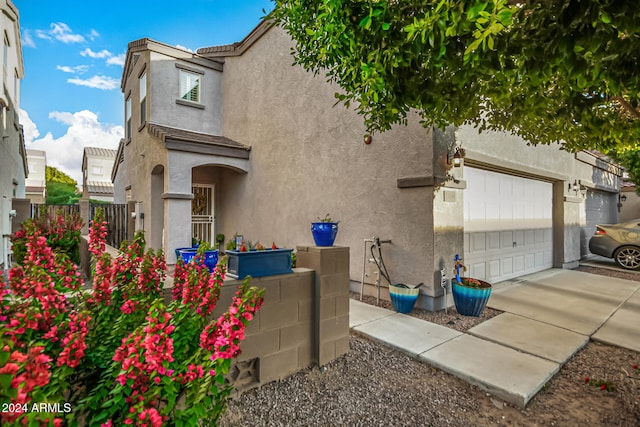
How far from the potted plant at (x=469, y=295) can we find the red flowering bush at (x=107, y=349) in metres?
4.00

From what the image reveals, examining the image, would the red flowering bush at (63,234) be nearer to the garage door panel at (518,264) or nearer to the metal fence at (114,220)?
the metal fence at (114,220)

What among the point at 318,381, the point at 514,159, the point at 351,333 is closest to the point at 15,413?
the point at 318,381

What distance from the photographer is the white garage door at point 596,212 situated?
10.2 metres

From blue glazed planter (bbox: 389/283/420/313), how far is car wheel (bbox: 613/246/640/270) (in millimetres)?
8019

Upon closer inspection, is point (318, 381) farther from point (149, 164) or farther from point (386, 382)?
point (149, 164)

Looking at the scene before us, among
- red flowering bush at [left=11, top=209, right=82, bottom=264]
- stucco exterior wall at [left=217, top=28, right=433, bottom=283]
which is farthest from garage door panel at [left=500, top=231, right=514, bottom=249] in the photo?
red flowering bush at [left=11, top=209, right=82, bottom=264]

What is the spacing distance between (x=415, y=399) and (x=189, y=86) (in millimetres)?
10375

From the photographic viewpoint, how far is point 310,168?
6.98 meters

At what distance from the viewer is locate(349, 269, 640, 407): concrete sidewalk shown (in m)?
3.02

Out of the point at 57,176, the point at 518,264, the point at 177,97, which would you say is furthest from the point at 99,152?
the point at 518,264

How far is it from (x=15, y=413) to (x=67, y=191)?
35466 millimetres

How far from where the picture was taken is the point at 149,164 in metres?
8.52

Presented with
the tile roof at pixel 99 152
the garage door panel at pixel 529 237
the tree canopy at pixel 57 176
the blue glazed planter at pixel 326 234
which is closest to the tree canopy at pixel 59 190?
the tree canopy at pixel 57 176

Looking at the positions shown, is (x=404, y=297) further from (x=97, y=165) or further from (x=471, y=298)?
(x=97, y=165)
